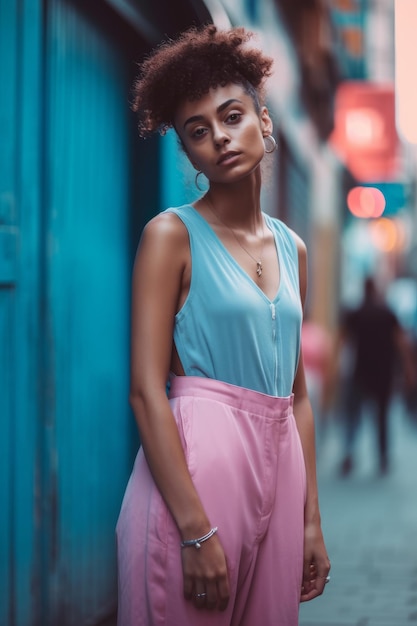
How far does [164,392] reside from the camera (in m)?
2.21

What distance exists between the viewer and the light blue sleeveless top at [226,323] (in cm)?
227

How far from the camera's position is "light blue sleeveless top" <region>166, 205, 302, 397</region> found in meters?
2.27

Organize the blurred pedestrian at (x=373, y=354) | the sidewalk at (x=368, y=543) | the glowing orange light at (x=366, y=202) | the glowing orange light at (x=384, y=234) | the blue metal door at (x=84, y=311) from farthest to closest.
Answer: the glowing orange light at (x=384, y=234), the glowing orange light at (x=366, y=202), the blurred pedestrian at (x=373, y=354), the sidewalk at (x=368, y=543), the blue metal door at (x=84, y=311)

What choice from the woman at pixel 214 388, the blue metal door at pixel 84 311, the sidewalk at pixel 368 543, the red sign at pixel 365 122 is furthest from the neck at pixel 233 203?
the red sign at pixel 365 122

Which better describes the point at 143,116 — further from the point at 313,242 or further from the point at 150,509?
the point at 313,242

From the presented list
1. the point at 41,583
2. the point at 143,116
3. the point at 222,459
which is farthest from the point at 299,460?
the point at 41,583

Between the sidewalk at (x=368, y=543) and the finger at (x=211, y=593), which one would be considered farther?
the sidewalk at (x=368, y=543)

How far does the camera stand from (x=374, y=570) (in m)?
5.84

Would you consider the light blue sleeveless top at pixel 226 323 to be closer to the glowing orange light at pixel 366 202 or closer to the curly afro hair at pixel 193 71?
the curly afro hair at pixel 193 71

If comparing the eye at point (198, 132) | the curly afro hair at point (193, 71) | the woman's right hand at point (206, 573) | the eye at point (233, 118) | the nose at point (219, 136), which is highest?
the curly afro hair at point (193, 71)

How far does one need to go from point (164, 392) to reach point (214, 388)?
14cm

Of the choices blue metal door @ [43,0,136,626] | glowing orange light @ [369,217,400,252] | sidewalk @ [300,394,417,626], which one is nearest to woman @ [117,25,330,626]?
blue metal door @ [43,0,136,626]

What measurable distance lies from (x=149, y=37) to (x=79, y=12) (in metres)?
0.70

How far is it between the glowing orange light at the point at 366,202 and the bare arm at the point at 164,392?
14.4 metres
